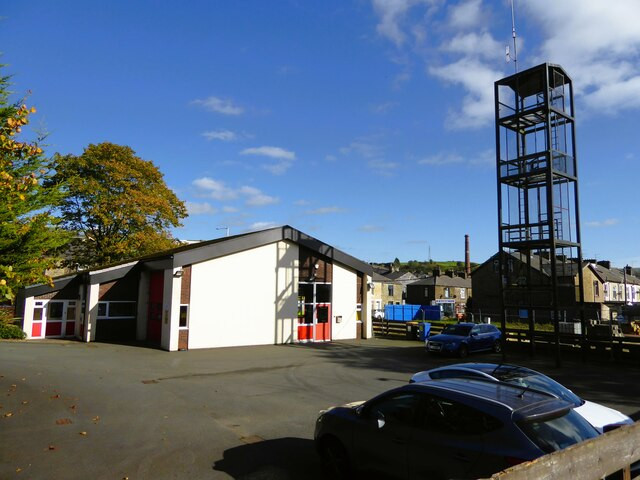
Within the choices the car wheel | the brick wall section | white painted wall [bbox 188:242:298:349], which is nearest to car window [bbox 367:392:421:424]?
the car wheel

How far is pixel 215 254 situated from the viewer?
21812 millimetres

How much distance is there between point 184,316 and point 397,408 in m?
17.4

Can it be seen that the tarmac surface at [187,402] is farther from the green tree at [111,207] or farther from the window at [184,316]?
the green tree at [111,207]

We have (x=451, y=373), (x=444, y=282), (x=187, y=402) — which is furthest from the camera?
(x=444, y=282)

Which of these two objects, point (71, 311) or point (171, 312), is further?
point (71, 311)

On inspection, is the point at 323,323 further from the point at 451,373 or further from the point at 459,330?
the point at 451,373

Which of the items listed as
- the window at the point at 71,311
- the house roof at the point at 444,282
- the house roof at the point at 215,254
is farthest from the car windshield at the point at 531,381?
the house roof at the point at 444,282

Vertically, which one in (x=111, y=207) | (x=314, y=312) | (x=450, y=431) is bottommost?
(x=450, y=431)

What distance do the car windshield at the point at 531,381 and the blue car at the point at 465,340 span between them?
1187cm

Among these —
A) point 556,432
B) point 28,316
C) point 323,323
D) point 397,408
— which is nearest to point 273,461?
point 397,408

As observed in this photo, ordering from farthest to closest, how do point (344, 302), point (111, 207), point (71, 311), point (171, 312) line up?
point (111, 207) → point (344, 302) → point (71, 311) → point (171, 312)

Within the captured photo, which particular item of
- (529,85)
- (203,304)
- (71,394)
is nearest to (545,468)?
(71,394)

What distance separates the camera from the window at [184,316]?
68.4ft

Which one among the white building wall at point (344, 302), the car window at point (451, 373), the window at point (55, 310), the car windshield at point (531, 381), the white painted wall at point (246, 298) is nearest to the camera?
the car windshield at point (531, 381)
